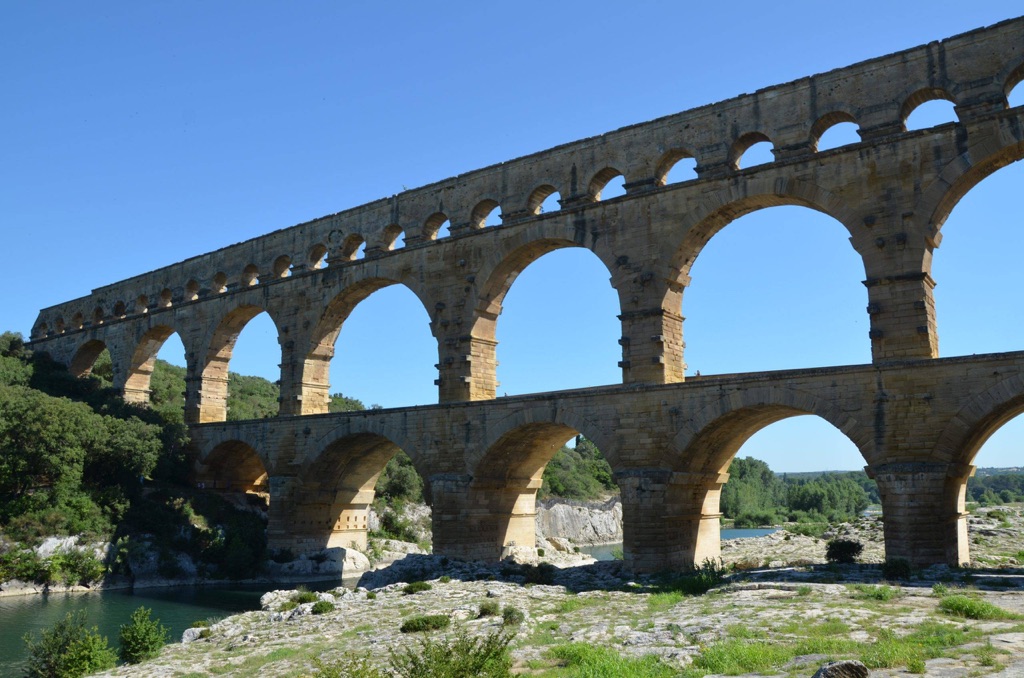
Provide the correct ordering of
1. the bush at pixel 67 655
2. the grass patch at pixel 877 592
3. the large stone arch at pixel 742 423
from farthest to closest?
the large stone arch at pixel 742 423 → the bush at pixel 67 655 → the grass patch at pixel 877 592

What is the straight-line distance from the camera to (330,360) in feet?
97.2

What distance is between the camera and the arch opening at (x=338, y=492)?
27625mm

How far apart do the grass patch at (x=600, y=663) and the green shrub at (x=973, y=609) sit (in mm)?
4339

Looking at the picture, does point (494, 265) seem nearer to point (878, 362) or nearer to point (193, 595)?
point (878, 362)

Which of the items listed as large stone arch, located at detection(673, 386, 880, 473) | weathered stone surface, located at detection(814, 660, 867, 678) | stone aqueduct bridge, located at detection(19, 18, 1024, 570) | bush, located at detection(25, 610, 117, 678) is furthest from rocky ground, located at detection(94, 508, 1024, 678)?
large stone arch, located at detection(673, 386, 880, 473)

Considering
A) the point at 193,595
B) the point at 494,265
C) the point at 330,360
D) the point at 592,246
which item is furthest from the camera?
the point at 330,360

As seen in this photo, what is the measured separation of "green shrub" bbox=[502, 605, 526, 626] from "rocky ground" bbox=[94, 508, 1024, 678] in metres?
0.14

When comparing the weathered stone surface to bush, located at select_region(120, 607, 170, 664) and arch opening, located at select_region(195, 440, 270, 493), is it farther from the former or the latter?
arch opening, located at select_region(195, 440, 270, 493)

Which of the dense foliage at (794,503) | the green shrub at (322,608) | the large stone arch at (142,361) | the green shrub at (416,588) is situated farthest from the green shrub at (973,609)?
the dense foliage at (794,503)

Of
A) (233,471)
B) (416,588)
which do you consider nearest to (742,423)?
(416,588)

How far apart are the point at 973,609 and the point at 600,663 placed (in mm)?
5132

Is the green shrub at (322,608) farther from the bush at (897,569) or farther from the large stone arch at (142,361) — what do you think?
the large stone arch at (142,361)

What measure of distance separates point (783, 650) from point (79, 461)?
87.5ft

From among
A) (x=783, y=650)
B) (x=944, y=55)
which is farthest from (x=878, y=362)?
(x=783, y=650)
